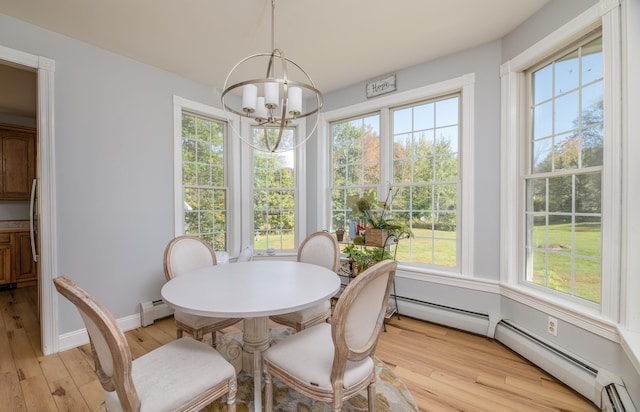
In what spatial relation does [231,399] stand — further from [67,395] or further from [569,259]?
[569,259]

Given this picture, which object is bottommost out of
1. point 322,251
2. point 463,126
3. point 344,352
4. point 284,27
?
point 344,352

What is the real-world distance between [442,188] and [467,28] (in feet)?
4.81

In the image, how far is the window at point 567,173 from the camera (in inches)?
71.9

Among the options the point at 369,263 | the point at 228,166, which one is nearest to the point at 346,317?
the point at 369,263

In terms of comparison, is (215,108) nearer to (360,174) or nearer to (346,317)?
(360,174)

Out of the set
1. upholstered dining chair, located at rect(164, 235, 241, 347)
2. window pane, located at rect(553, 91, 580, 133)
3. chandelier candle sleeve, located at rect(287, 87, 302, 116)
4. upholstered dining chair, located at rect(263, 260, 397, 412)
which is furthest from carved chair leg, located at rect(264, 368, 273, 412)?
window pane, located at rect(553, 91, 580, 133)

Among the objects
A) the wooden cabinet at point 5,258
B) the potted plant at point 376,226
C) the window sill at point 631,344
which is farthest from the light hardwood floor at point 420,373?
the wooden cabinet at point 5,258

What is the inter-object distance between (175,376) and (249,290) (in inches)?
20.0

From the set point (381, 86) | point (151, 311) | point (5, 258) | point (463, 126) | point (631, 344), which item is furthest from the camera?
point (5, 258)

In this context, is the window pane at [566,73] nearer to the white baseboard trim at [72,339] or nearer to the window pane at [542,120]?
the window pane at [542,120]

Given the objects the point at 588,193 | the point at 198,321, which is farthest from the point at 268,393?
the point at 588,193

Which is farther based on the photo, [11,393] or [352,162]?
[352,162]

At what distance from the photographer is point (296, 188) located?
3932 mm

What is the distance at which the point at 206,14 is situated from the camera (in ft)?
6.91
